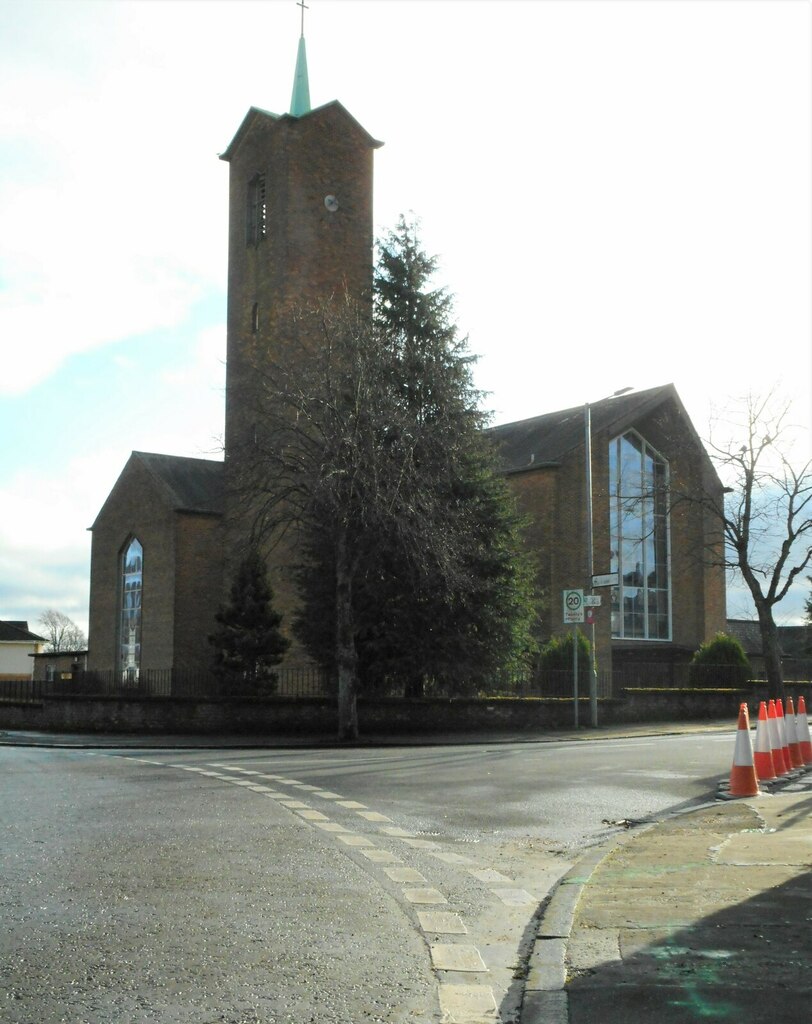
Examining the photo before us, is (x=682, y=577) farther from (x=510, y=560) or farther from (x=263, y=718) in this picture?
(x=263, y=718)

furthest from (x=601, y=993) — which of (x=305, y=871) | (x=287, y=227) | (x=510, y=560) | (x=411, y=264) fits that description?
(x=287, y=227)

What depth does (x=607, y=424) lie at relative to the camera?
44.8m

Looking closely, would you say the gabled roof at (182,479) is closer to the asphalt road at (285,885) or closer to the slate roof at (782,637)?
the slate roof at (782,637)

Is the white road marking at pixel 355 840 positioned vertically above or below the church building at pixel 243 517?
below

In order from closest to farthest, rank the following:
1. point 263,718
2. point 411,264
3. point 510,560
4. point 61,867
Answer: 1. point 61,867
2. point 263,718
3. point 510,560
4. point 411,264

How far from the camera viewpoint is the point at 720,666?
39.9 meters

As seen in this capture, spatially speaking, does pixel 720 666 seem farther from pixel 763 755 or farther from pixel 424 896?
pixel 424 896

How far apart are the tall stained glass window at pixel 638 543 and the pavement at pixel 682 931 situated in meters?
35.9

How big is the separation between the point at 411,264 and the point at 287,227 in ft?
27.0

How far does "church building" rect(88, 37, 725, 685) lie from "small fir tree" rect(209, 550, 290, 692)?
4657mm

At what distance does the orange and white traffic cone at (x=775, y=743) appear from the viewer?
14.4 metres

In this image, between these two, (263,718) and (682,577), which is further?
(682,577)

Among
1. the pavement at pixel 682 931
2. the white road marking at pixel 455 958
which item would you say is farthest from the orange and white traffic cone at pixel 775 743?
the white road marking at pixel 455 958

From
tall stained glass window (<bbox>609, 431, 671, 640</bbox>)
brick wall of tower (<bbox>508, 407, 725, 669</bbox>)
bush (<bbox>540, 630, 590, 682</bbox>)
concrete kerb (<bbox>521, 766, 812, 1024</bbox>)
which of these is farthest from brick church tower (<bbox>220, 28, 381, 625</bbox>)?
concrete kerb (<bbox>521, 766, 812, 1024</bbox>)
